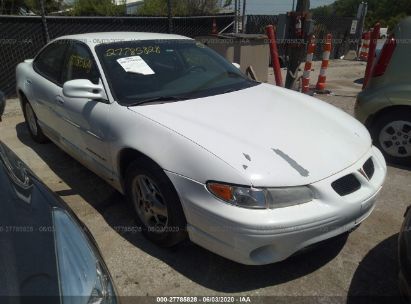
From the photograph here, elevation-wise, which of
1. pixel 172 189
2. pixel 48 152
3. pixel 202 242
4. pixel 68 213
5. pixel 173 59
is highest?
pixel 173 59

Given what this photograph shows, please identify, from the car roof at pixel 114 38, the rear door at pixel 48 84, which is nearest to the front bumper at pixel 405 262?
the car roof at pixel 114 38

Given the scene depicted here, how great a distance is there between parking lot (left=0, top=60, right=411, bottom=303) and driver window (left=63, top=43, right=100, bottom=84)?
1.13 metres

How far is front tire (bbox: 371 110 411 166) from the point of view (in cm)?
432

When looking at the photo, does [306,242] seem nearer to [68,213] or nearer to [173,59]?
[68,213]

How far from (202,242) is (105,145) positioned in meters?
1.17

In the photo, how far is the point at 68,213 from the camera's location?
1.80 m

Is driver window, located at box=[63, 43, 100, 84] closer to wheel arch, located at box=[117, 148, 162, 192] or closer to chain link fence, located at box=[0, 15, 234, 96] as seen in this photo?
wheel arch, located at box=[117, 148, 162, 192]

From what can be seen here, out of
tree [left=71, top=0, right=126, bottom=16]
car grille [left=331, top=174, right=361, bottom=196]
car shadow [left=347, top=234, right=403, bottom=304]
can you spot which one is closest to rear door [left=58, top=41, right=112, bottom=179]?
car grille [left=331, top=174, right=361, bottom=196]

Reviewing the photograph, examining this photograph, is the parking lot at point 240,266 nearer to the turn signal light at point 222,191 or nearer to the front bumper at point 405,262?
the front bumper at point 405,262

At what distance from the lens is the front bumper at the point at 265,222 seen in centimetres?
214

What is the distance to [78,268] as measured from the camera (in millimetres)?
1472

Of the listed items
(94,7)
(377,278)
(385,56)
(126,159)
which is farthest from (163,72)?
(94,7)

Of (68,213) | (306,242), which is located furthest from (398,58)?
(68,213)

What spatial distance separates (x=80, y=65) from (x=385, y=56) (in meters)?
3.35
